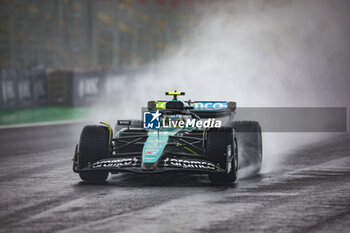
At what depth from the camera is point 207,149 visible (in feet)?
33.0

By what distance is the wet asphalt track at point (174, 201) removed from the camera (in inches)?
286

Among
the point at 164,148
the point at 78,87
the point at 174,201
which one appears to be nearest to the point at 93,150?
the point at 164,148

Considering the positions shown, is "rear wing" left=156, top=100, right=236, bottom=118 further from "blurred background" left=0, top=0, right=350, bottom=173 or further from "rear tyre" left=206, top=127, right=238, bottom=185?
"blurred background" left=0, top=0, right=350, bottom=173

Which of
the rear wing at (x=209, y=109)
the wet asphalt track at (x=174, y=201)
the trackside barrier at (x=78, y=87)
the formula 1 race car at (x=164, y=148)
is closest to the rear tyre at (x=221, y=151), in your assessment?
the formula 1 race car at (x=164, y=148)

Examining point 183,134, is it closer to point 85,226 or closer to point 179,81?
point 85,226

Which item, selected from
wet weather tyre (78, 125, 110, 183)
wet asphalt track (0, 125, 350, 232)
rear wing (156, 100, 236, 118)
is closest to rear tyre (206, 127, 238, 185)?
wet asphalt track (0, 125, 350, 232)

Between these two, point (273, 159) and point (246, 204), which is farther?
point (273, 159)

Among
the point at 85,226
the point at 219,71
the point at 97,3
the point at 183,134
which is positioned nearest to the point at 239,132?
the point at 183,134

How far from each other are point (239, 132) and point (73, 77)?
13.7 metres

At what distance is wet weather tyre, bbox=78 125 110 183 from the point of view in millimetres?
10250

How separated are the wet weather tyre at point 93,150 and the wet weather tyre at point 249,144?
228 centimetres

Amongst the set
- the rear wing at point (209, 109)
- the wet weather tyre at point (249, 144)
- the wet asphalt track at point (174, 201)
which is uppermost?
the rear wing at point (209, 109)

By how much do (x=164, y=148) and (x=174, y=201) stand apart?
158 centimetres

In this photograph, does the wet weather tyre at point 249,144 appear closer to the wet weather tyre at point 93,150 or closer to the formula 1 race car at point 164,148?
the formula 1 race car at point 164,148
